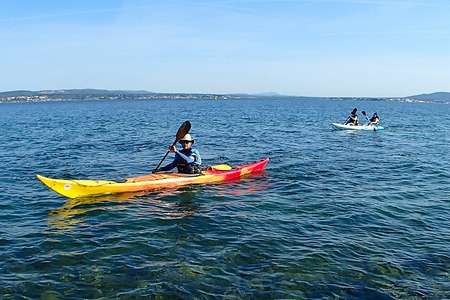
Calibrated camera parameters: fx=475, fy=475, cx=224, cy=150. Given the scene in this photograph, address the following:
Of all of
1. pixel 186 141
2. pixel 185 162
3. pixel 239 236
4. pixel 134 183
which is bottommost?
pixel 239 236

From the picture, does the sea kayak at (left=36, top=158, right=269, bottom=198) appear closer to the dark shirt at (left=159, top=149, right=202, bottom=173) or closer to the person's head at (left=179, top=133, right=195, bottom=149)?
the dark shirt at (left=159, top=149, right=202, bottom=173)

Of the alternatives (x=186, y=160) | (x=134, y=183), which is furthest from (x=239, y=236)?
(x=186, y=160)

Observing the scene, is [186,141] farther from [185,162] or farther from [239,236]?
[239,236]

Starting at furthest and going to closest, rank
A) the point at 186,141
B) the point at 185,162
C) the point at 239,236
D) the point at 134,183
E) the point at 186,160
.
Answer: the point at 185,162 → the point at 186,160 → the point at 186,141 → the point at 134,183 → the point at 239,236

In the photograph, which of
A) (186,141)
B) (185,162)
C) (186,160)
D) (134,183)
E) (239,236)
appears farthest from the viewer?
(185,162)

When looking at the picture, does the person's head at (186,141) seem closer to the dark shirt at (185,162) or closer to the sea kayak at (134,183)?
the dark shirt at (185,162)

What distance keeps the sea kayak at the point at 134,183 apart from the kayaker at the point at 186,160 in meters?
0.30

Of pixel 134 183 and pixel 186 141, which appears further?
pixel 186 141

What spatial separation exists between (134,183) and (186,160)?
252cm

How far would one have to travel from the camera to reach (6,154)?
29.3 m

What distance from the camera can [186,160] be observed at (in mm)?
19391

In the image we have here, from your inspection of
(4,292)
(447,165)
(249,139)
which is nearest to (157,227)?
(4,292)

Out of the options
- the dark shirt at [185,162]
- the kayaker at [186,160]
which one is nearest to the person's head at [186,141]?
the kayaker at [186,160]

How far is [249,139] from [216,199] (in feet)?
68.0
